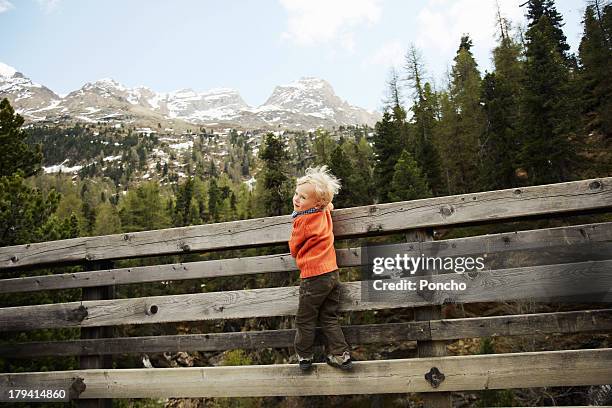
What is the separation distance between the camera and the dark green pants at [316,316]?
9.82ft

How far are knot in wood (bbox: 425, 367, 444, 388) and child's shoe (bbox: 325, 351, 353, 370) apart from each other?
1.69 ft

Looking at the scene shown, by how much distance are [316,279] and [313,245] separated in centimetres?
24

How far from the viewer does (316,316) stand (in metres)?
3.03

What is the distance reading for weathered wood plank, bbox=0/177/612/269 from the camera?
2762mm

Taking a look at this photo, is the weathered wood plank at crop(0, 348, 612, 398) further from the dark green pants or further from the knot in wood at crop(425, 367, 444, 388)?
the dark green pants

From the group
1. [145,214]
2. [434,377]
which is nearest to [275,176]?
[145,214]

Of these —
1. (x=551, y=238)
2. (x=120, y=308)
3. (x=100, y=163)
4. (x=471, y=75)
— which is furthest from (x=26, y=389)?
(x=100, y=163)

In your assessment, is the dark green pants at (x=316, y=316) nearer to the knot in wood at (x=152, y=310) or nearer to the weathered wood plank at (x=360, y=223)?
the weathered wood plank at (x=360, y=223)

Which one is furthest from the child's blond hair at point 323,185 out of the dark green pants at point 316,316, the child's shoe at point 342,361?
the child's shoe at point 342,361

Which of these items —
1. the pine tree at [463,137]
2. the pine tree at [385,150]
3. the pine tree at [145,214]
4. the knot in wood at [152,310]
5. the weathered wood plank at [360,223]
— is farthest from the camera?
the pine tree at [145,214]

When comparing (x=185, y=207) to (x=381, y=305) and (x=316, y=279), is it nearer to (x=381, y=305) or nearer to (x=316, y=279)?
(x=316, y=279)

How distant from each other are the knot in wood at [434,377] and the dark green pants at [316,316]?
561 millimetres

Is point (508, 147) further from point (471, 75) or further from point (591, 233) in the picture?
point (591, 233)

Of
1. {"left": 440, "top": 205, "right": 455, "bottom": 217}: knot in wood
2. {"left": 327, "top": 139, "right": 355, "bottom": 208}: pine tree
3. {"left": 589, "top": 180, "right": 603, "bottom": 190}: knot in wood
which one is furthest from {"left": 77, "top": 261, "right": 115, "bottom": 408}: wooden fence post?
{"left": 327, "top": 139, "right": 355, "bottom": 208}: pine tree
